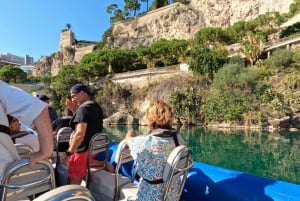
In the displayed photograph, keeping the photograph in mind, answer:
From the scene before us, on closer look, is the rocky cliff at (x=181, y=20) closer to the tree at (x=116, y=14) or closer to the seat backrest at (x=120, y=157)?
the tree at (x=116, y=14)

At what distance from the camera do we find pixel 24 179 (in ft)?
5.61

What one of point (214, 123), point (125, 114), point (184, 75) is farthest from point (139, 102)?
point (214, 123)

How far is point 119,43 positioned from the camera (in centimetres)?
5325

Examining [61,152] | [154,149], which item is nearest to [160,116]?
[154,149]

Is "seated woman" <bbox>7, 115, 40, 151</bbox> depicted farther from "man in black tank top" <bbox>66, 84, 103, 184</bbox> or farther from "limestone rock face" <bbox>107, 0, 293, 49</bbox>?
"limestone rock face" <bbox>107, 0, 293, 49</bbox>

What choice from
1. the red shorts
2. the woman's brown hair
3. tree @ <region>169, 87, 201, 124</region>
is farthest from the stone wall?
the woman's brown hair

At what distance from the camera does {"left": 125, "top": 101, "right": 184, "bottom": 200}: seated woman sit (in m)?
2.41

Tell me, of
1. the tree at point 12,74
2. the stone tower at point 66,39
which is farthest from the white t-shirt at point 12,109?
the stone tower at point 66,39

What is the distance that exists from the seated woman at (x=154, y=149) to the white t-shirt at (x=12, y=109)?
109 centimetres

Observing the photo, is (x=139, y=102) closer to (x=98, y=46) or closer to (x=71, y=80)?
(x=71, y=80)

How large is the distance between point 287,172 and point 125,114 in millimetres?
22795

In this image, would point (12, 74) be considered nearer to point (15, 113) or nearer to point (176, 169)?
point (176, 169)

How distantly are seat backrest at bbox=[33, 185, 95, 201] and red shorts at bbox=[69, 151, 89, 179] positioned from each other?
6.95 feet

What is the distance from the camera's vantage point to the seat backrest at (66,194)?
3.69 ft
